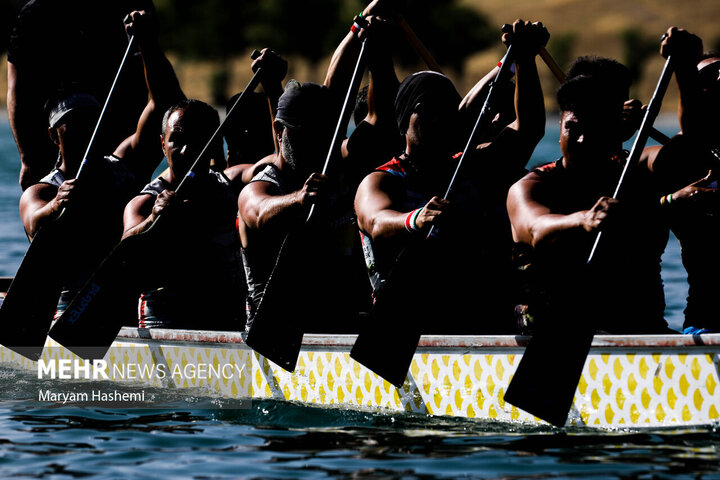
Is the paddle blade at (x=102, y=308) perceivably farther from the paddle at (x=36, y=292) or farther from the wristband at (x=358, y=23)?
the wristband at (x=358, y=23)

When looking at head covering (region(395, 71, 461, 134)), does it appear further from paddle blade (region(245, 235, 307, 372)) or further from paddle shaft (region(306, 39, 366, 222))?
paddle blade (region(245, 235, 307, 372))

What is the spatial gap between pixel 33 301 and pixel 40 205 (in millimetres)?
707

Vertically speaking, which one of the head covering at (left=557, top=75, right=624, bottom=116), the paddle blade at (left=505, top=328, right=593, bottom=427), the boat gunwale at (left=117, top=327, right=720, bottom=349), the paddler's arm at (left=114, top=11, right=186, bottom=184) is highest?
the paddler's arm at (left=114, top=11, right=186, bottom=184)

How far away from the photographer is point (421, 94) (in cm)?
696

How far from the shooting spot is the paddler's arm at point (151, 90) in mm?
8594

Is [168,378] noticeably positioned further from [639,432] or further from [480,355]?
[639,432]

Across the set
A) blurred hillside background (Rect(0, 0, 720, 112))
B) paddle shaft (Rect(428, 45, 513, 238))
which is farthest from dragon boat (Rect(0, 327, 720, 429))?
blurred hillside background (Rect(0, 0, 720, 112))

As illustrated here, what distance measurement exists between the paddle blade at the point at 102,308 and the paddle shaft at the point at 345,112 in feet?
5.19

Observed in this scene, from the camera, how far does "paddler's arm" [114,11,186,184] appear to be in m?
8.59

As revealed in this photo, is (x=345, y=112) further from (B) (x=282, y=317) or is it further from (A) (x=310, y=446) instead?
(A) (x=310, y=446)

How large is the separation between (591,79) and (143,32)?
11.7 feet

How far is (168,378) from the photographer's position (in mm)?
8508

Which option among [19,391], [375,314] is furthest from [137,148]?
[375,314]

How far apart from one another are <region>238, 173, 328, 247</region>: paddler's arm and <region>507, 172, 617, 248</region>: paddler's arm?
120 cm
